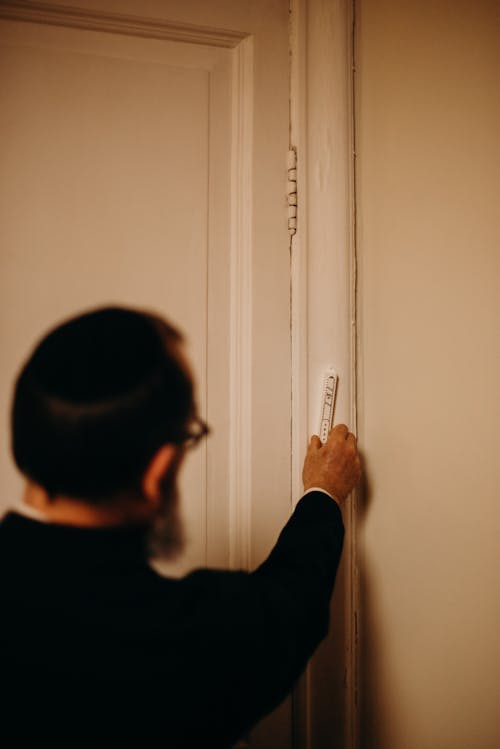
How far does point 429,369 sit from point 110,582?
0.64 meters

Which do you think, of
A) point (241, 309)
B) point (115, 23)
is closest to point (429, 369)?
point (241, 309)

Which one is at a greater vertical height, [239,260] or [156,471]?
[239,260]

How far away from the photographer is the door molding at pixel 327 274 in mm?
793

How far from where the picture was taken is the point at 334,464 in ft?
2.44

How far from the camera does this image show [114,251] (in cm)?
77

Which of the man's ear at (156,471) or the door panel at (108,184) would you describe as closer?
the man's ear at (156,471)

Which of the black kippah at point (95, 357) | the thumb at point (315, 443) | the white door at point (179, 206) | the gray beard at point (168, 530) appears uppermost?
the white door at point (179, 206)

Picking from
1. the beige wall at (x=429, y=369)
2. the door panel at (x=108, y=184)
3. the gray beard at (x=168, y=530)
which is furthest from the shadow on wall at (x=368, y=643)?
the gray beard at (x=168, y=530)

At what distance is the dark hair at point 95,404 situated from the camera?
0.43 m

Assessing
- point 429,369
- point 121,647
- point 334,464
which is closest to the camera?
point 121,647

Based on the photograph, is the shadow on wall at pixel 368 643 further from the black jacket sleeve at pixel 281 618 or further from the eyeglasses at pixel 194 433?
the eyeglasses at pixel 194 433

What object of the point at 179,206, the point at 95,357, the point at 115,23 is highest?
the point at 115,23

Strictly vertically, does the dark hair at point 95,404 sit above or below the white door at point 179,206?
below

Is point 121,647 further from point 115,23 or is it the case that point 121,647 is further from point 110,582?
point 115,23
